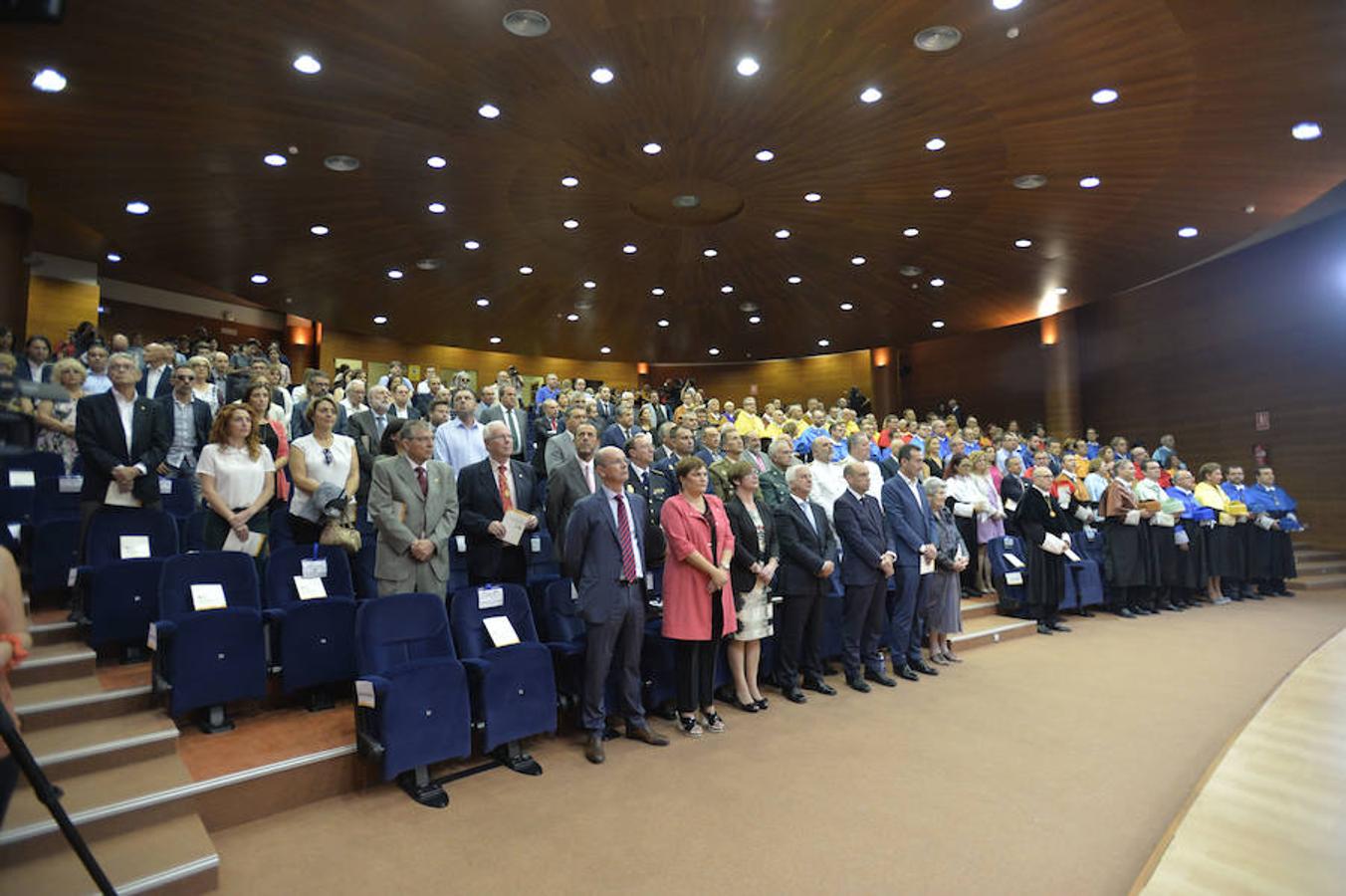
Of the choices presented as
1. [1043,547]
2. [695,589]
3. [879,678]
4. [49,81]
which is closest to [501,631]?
[695,589]

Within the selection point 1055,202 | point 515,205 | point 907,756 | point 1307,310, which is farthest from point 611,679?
point 1307,310

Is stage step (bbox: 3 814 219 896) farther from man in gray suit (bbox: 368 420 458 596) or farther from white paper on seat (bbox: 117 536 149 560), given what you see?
white paper on seat (bbox: 117 536 149 560)

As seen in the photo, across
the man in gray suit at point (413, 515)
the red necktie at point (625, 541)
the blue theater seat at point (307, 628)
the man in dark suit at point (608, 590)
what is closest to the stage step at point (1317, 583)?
the man in dark suit at point (608, 590)

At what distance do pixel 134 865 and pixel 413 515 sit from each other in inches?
70.0

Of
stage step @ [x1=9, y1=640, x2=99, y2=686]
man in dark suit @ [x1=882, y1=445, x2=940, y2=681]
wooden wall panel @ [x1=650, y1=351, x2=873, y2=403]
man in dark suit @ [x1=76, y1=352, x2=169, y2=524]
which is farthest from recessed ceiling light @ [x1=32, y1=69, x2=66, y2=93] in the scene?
wooden wall panel @ [x1=650, y1=351, x2=873, y2=403]

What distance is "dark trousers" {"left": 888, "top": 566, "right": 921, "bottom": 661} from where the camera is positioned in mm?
5305

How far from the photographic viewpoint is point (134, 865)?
247 centimetres

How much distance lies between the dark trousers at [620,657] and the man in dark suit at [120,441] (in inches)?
101

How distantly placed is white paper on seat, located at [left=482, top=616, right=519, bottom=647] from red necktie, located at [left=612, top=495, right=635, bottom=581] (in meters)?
0.61

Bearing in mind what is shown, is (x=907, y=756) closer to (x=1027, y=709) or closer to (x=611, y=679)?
(x=1027, y=709)

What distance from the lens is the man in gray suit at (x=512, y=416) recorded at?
6359 millimetres

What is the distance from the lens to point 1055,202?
8.57m

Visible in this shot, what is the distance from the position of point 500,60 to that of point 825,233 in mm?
5467

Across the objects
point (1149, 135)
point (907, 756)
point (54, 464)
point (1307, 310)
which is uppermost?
point (1149, 135)
